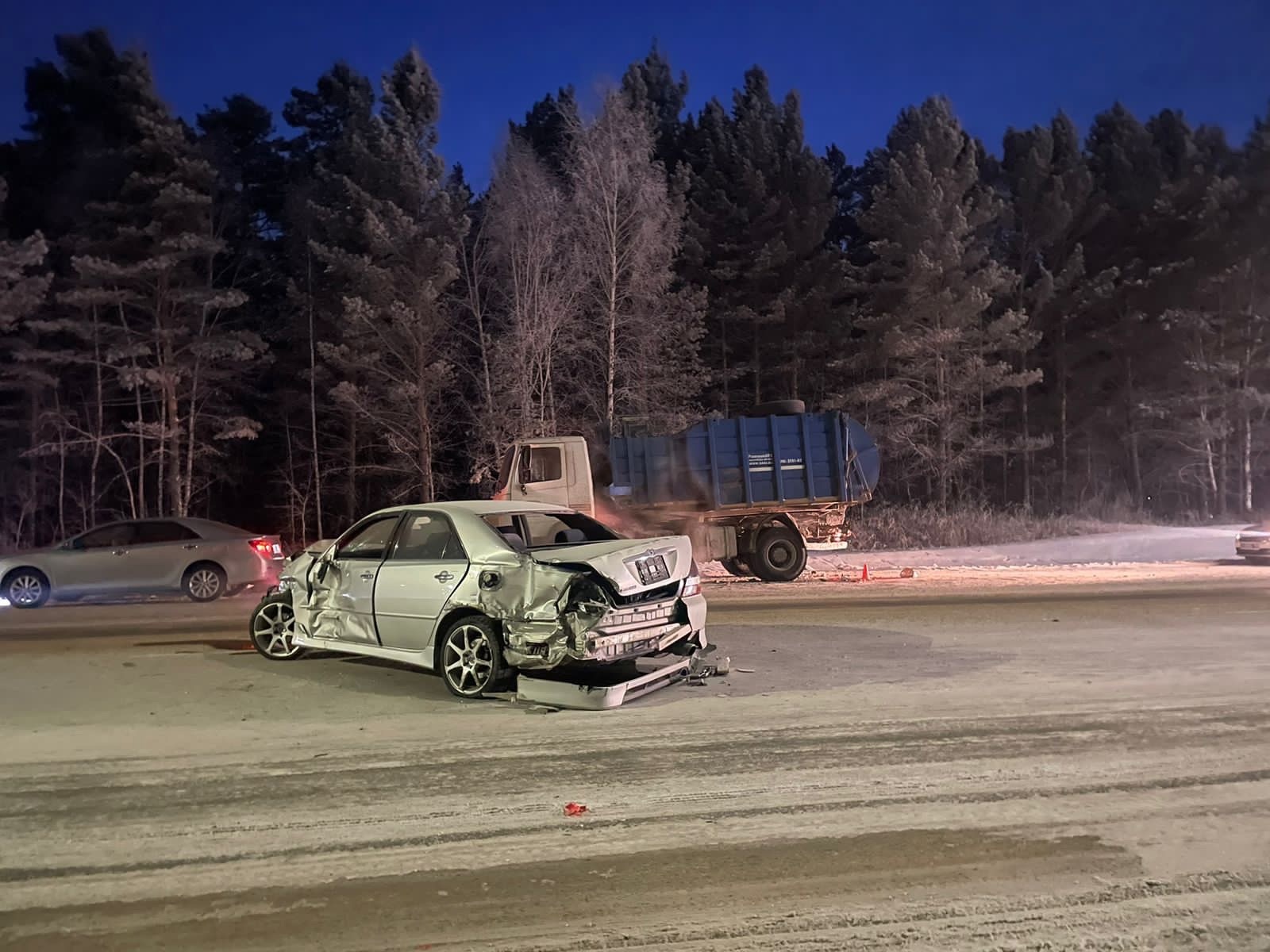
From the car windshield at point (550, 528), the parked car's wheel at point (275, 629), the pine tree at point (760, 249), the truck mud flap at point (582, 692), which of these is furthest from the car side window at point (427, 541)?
the pine tree at point (760, 249)

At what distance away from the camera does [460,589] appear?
303 inches

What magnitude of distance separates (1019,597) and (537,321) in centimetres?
1684

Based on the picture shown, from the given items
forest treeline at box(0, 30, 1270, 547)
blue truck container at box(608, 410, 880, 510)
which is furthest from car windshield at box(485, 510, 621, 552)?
forest treeline at box(0, 30, 1270, 547)

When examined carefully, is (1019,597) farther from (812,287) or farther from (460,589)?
(812,287)

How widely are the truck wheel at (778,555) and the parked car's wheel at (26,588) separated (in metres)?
11.9

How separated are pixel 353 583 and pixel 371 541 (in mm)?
477

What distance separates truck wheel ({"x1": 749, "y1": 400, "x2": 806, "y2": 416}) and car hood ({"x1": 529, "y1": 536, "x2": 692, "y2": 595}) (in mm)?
10479

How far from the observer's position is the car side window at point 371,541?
8602 millimetres

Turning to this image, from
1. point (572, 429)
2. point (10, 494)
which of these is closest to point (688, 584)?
point (572, 429)

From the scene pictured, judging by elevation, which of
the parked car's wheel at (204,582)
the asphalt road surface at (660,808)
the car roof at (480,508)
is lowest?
the asphalt road surface at (660,808)

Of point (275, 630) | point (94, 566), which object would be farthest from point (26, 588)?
point (275, 630)

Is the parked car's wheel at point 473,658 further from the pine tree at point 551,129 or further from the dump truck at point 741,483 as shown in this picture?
the pine tree at point 551,129

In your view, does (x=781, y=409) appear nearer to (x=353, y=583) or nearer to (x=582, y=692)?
(x=353, y=583)

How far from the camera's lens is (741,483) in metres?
17.6
